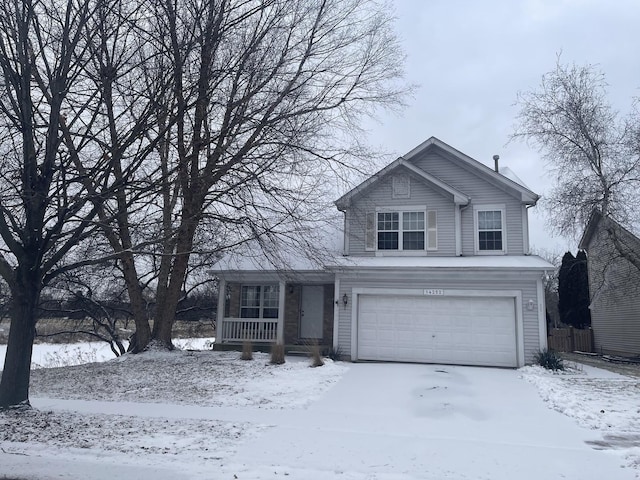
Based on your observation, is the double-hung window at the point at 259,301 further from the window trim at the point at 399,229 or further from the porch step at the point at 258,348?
the window trim at the point at 399,229

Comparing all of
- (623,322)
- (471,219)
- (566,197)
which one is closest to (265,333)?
(471,219)

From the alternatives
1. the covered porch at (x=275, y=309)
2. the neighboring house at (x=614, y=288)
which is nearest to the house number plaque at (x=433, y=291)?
the covered porch at (x=275, y=309)

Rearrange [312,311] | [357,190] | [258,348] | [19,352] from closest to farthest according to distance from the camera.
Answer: [19,352], [357,190], [258,348], [312,311]

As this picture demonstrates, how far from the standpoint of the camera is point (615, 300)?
859 inches

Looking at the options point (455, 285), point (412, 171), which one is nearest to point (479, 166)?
point (412, 171)

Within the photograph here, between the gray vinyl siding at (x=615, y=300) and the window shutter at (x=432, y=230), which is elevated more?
the window shutter at (x=432, y=230)

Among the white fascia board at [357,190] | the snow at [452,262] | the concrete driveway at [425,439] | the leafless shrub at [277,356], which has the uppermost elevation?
the white fascia board at [357,190]

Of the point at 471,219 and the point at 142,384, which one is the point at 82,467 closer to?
the point at 142,384

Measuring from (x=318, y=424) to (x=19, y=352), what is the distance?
523 cm

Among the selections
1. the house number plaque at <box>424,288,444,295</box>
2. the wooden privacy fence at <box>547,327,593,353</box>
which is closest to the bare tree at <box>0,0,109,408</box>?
the house number plaque at <box>424,288,444,295</box>

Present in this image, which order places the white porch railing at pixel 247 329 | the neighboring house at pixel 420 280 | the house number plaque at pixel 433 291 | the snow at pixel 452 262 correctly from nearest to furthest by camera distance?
1. the snow at pixel 452 262
2. the neighboring house at pixel 420 280
3. the house number plaque at pixel 433 291
4. the white porch railing at pixel 247 329

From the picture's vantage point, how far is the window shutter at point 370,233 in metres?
17.7

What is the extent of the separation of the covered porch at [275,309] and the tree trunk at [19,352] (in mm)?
9231

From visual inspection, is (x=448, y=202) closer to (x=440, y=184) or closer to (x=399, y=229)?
(x=440, y=184)
